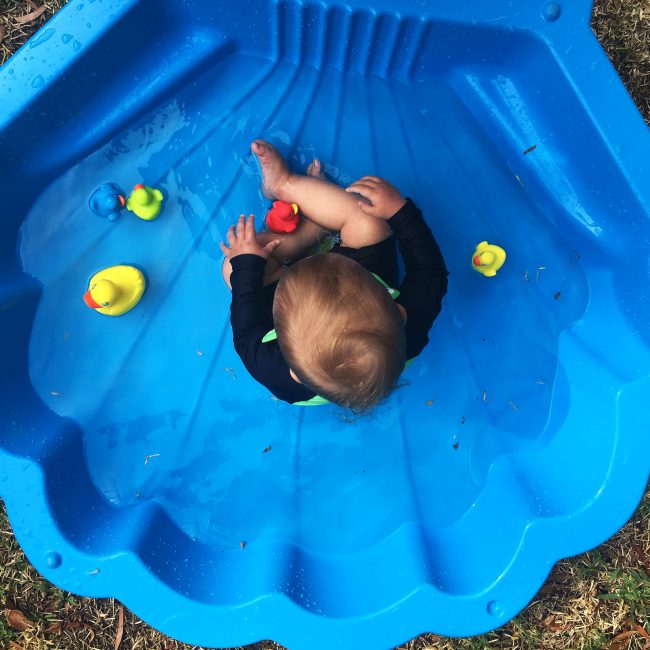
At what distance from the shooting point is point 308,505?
4.28 feet

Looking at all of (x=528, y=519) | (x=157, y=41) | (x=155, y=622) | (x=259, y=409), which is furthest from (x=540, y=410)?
(x=157, y=41)

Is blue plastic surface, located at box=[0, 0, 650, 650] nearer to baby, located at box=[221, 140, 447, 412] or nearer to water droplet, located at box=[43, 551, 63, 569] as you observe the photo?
water droplet, located at box=[43, 551, 63, 569]

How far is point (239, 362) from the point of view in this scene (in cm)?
131

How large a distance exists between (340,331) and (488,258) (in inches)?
21.7

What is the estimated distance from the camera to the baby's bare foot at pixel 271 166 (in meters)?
1.21

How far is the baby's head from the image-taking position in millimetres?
819

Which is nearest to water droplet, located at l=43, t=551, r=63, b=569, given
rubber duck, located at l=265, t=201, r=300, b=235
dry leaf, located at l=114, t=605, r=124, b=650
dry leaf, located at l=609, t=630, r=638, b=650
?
dry leaf, located at l=114, t=605, r=124, b=650

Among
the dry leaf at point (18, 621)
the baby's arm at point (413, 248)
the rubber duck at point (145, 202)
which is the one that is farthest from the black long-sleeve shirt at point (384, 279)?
the dry leaf at point (18, 621)

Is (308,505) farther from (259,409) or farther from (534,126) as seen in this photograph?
(534,126)

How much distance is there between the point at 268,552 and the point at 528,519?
1.71 feet

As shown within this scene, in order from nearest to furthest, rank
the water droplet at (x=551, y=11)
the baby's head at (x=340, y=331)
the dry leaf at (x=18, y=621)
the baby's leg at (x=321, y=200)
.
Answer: the baby's head at (x=340, y=331)
the water droplet at (x=551, y=11)
the baby's leg at (x=321, y=200)
the dry leaf at (x=18, y=621)

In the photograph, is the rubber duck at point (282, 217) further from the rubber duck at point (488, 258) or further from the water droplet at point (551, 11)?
the water droplet at point (551, 11)

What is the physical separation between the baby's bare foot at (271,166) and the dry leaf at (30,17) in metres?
0.53

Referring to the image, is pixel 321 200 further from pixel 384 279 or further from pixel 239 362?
pixel 239 362
